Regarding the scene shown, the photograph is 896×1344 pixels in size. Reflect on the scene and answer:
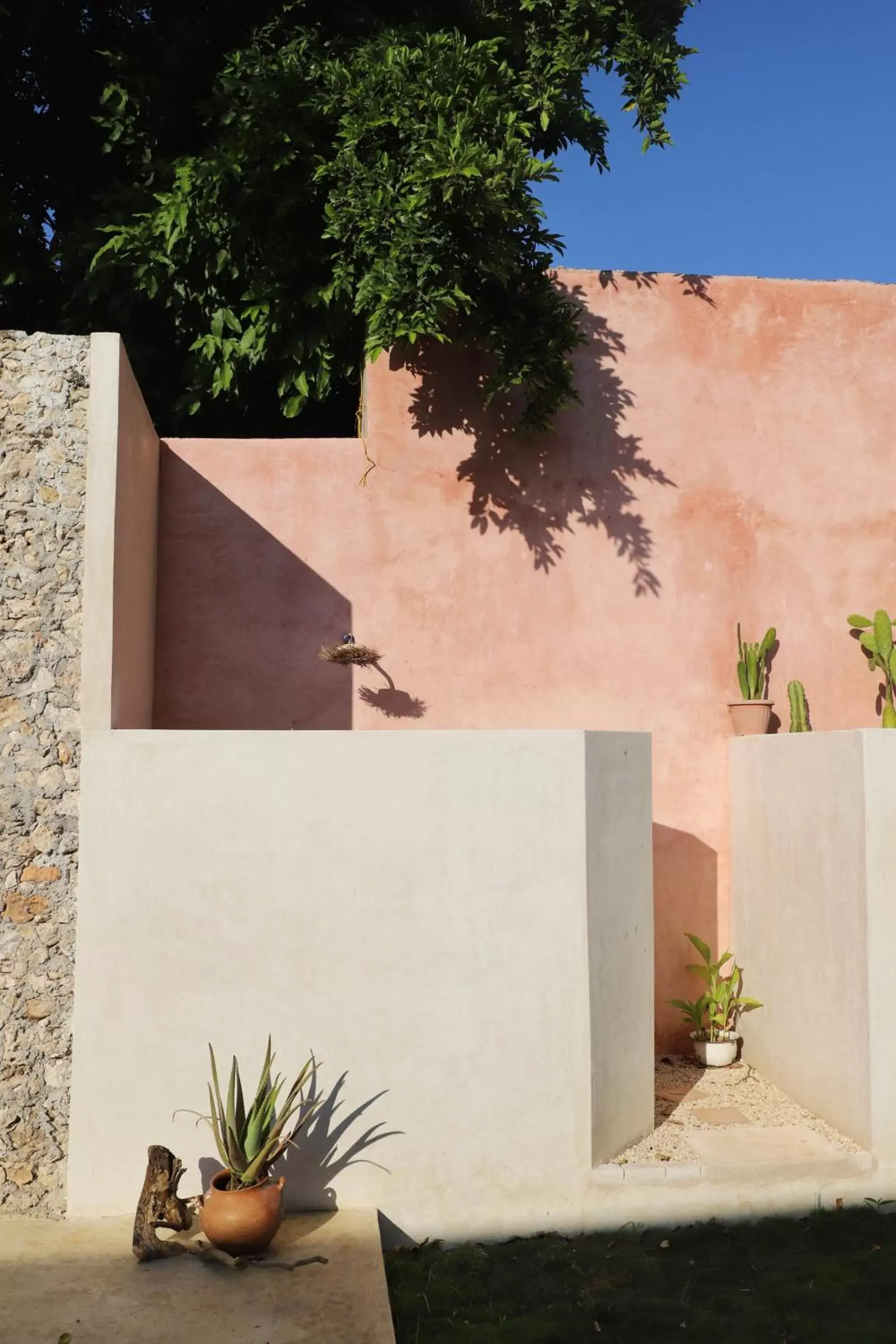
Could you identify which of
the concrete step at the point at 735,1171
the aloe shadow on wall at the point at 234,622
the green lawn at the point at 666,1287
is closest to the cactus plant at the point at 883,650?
the concrete step at the point at 735,1171

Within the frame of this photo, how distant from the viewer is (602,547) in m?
7.57

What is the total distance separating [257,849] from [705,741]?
144 inches

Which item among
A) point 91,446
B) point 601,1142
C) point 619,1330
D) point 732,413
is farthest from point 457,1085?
point 732,413

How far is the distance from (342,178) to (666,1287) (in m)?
6.26

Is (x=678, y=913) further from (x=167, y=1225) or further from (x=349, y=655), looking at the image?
(x=167, y=1225)

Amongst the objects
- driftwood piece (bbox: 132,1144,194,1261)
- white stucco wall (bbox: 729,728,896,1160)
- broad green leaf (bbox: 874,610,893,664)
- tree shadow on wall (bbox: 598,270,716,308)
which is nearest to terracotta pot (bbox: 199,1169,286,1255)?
driftwood piece (bbox: 132,1144,194,1261)

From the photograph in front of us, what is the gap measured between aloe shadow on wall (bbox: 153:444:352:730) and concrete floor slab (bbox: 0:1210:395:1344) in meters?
3.15

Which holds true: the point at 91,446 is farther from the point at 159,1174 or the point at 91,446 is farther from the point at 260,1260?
the point at 260,1260

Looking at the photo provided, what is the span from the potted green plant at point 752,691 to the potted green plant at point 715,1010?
1.47 meters

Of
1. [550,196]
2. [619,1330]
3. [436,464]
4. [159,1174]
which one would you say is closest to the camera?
[619,1330]

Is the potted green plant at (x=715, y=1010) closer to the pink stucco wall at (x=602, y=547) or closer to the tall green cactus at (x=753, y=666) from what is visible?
the pink stucco wall at (x=602, y=547)

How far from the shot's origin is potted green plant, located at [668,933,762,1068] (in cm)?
700

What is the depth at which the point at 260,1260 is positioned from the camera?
14.9ft

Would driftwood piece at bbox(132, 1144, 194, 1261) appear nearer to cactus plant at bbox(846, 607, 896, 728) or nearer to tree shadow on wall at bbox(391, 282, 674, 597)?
tree shadow on wall at bbox(391, 282, 674, 597)
